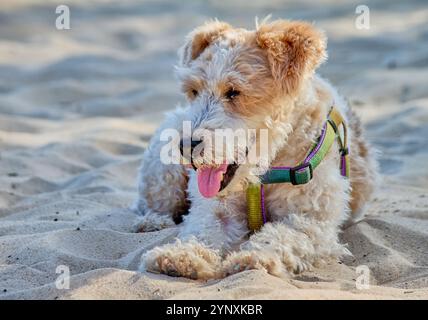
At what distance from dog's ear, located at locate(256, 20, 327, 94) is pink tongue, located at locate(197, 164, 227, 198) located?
655 millimetres

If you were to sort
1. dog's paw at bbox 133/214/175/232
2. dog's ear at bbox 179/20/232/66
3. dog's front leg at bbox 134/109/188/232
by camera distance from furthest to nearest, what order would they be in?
dog's front leg at bbox 134/109/188/232, dog's paw at bbox 133/214/175/232, dog's ear at bbox 179/20/232/66

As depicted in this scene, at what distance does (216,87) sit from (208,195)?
685 mm

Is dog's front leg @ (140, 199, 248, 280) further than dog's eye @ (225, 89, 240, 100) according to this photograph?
No

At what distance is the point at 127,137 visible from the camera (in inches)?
378

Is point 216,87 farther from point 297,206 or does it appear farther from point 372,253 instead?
point 372,253

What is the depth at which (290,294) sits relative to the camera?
4043 mm

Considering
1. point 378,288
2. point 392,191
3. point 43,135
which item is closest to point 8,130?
point 43,135

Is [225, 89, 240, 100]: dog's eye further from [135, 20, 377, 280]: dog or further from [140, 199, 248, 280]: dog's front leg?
[140, 199, 248, 280]: dog's front leg

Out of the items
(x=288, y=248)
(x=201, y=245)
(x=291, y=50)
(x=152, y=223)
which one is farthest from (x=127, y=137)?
(x=288, y=248)

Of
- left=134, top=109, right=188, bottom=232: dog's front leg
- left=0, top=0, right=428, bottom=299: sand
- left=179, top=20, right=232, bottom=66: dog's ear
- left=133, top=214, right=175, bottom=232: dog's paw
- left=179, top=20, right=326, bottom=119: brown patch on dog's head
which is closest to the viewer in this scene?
left=0, top=0, right=428, bottom=299: sand

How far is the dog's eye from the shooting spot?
4.89 metres

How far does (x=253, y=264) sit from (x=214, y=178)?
0.63 meters

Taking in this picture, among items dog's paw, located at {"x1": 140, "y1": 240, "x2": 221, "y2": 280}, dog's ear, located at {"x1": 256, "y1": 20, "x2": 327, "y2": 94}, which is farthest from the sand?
dog's ear, located at {"x1": 256, "y1": 20, "x2": 327, "y2": 94}
